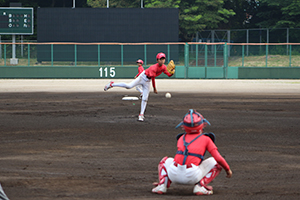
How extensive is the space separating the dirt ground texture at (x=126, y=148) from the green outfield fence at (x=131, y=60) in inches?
750

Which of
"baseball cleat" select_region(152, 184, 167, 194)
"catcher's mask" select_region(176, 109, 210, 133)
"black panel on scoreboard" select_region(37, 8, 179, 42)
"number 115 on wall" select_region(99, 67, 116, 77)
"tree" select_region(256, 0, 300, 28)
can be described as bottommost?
"number 115 on wall" select_region(99, 67, 116, 77)

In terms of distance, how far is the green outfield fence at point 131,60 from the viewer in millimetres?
37094

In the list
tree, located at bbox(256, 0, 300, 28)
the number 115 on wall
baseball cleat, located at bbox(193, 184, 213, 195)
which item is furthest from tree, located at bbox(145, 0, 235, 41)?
baseball cleat, located at bbox(193, 184, 213, 195)

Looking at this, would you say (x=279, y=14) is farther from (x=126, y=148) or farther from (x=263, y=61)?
(x=126, y=148)

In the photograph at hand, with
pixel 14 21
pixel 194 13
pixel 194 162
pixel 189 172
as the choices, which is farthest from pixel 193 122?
pixel 194 13

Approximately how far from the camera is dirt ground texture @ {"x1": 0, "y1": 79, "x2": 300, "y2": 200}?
6042 millimetres

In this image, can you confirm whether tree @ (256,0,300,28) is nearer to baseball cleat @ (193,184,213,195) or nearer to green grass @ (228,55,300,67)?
green grass @ (228,55,300,67)

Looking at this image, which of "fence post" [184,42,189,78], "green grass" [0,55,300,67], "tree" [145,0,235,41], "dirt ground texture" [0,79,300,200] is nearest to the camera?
"dirt ground texture" [0,79,300,200]

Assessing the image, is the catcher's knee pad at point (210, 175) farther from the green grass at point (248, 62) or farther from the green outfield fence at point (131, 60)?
the green grass at point (248, 62)

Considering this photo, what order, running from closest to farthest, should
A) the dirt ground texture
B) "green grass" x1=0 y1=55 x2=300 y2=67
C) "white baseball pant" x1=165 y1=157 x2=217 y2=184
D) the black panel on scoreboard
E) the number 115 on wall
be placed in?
"white baseball pant" x1=165 y1=157 x2=217 y2=184 → the dirt ground texture → the number 115 on wall → "green grass" x1=0 y1=55 x2=300 y2=67 → the black panel on scoreboard

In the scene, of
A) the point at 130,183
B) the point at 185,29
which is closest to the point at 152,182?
the point at 130,183

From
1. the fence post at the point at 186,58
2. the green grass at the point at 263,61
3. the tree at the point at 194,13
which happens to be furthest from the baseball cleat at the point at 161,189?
the tree at the point at 194,13

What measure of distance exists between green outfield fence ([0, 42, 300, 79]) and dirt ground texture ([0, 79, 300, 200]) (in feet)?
62.5

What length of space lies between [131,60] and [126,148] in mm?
29520
